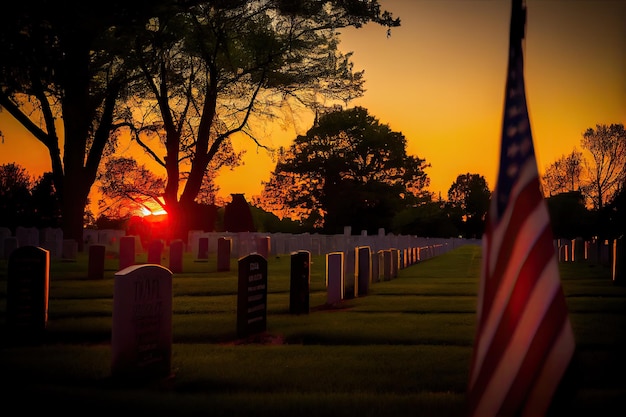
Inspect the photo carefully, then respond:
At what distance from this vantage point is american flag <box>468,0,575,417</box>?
15.0ft

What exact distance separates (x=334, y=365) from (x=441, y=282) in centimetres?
1423

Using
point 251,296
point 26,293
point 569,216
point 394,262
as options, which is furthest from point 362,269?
point 569,216

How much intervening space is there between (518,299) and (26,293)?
27.7 ft

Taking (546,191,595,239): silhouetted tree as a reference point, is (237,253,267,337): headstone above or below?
below

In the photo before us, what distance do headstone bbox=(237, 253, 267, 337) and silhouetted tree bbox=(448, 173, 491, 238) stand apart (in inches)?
3614

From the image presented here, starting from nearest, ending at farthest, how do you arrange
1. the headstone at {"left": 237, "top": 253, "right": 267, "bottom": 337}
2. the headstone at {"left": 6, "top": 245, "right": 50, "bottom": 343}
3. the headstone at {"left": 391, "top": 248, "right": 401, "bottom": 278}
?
the headstone at {"left": 6, "top": 245, "right": 50, "bottom": 343}
the headstone at {"left": 237, "top": 253, "right": 267, "bottom": 337}
the headstone at {"left": 391, "top": 248, "right": 401, "bottom": 278}

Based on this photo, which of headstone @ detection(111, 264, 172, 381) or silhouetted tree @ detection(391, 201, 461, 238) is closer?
headstone @ detection(111, 264, 172, 381)

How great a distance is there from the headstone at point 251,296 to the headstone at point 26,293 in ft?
9.76

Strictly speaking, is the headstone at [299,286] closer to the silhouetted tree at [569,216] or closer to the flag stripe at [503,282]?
the flag stripe at [503,282]

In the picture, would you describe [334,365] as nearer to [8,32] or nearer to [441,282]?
[8,32]

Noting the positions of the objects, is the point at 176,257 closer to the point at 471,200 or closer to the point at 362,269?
the point at 362,269

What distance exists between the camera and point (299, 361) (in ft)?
29.2

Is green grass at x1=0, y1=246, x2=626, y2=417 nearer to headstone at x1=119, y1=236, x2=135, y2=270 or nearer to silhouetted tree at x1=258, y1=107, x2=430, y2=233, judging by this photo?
headstone at x1=119, y1=236, x2=135, y2=270

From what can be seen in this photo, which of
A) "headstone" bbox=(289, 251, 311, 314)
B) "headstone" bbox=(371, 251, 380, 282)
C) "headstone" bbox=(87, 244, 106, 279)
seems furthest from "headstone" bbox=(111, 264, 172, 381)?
"headstone" bbox=(371, 251, 380, 282)
